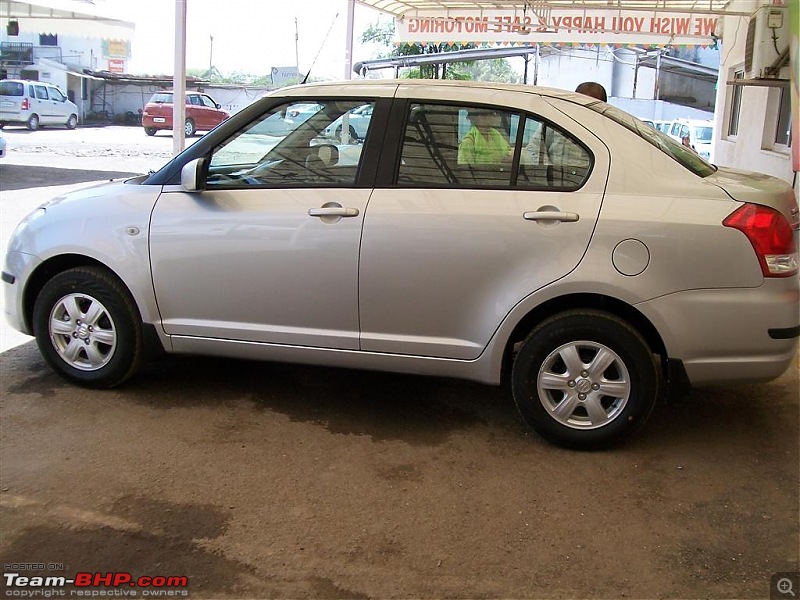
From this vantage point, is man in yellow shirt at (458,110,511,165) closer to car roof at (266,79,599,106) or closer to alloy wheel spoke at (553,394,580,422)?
car roof at (266,79,599,106)

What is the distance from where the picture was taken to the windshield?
13.2 feet

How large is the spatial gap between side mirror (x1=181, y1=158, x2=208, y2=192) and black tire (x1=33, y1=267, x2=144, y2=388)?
73cm

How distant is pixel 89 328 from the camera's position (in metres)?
4.59

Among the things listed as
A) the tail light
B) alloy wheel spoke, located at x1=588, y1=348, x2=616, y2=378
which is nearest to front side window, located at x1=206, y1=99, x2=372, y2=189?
alloy wheel spoke, located at x1=588, y1=348, x2=616, y2=378

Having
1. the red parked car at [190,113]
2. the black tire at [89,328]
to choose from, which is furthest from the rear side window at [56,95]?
the black tire at [89,328]

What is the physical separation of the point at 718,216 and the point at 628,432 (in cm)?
109

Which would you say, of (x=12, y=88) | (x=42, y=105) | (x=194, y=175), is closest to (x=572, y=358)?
(x=194, y=175)

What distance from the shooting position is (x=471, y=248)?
3949 millimetres

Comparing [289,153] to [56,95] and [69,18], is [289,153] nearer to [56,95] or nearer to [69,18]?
[69,18]

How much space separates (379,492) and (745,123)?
9783mm

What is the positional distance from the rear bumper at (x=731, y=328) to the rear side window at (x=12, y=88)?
28020 mm

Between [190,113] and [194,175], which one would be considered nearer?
[194,175]

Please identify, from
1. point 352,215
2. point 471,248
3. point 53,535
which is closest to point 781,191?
point 471,248

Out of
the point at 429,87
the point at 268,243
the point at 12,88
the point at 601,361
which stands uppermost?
the point at 12,88
